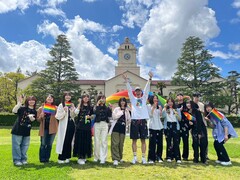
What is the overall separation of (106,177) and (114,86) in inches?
1950

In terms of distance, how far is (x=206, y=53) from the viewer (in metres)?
33.0

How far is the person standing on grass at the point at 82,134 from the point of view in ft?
21.5

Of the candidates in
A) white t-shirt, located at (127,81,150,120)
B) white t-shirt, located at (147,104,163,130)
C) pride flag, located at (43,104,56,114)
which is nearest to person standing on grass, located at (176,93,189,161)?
white t-shirt, located at (147,104,163,130)

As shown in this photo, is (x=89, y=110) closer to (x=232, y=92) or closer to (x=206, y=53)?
(x=206, y=53)

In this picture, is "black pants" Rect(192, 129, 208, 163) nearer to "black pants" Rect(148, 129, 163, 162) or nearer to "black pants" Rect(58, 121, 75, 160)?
"black pants" Rect(148, 129, 163, 162)

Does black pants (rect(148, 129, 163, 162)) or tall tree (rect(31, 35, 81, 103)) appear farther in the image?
tall tree (rect(31, 35, 81, 103))

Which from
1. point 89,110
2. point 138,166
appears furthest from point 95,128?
point 138,166

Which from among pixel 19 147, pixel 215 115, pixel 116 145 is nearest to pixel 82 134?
pixel 116 145

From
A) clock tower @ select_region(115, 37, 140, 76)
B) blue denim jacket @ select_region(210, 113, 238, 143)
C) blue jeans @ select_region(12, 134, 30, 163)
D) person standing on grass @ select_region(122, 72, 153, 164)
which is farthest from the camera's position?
clock tower @ select_region(115, 37, 140, 76)

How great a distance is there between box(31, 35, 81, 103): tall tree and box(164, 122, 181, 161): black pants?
23.9m

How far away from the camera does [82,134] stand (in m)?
6.60

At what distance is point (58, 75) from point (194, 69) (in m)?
19.3

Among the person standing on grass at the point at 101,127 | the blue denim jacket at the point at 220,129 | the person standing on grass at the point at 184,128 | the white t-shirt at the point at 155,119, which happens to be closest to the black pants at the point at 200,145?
the person standing on grass at the point at 184,128

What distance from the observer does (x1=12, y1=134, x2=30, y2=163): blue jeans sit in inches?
251
